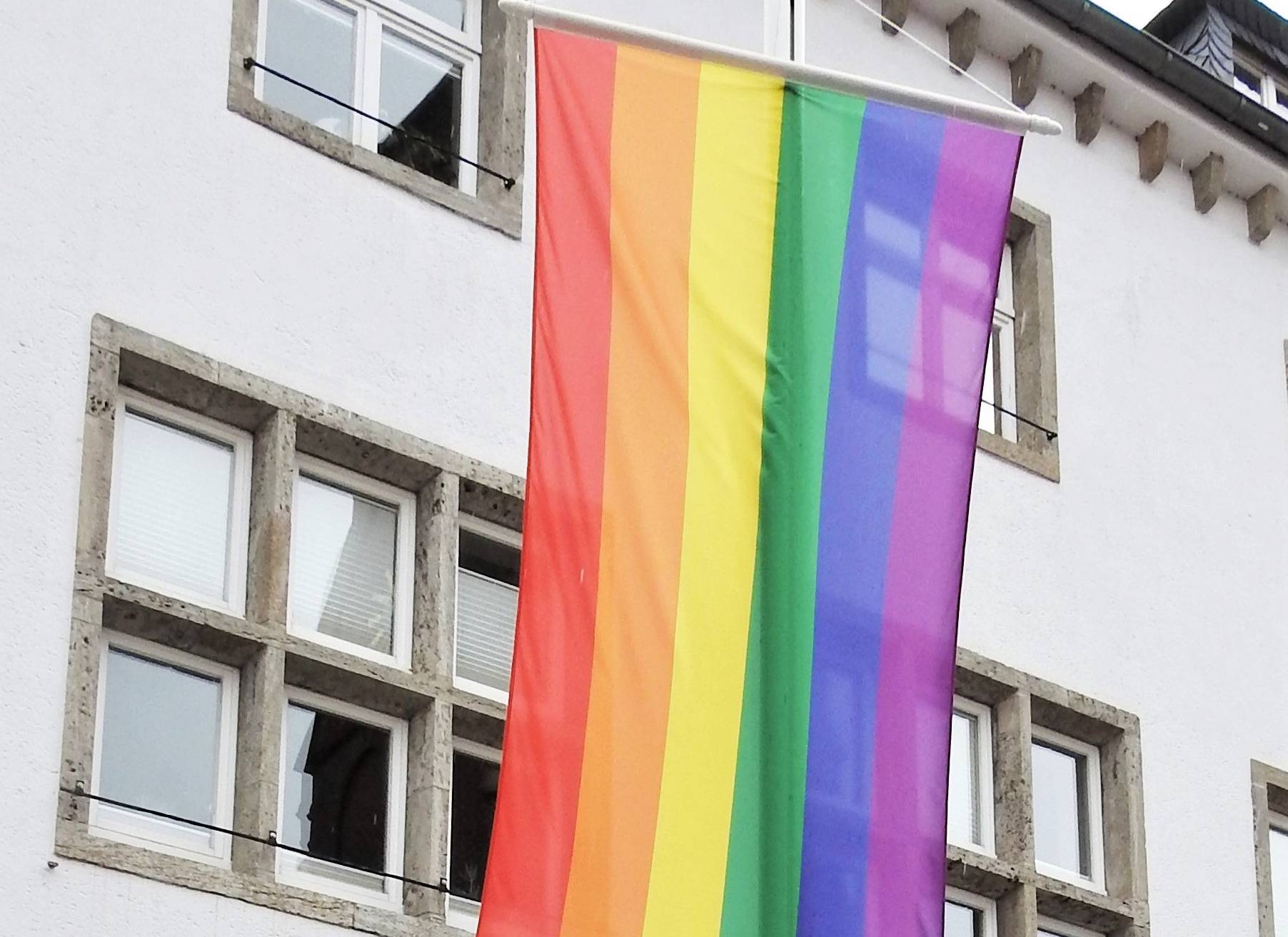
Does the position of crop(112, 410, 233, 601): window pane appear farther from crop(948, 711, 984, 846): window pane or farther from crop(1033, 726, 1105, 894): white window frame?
crop(1033, 726, 1105, 894): white window frame

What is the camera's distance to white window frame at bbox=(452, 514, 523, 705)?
10.5 metres

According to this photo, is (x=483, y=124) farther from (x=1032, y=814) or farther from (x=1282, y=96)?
(x=1282, y=96)

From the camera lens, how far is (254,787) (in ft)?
31.7

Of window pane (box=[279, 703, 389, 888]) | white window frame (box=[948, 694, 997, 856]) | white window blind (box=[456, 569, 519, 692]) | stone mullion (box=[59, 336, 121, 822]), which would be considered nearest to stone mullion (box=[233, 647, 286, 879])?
window pane (box=[279, 703, 389, 888])

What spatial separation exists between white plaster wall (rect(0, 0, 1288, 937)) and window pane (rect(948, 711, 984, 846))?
1.14ft

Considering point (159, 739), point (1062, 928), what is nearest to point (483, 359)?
point (159, 739)

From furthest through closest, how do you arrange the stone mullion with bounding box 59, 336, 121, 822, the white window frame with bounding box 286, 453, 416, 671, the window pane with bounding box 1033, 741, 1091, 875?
the window pane with bounding box 1033, 741, 1091, 875, the white window frame with bounding box 286, 453, 416, 671, the stone mullion with bounding box 59, 336, 121, 822

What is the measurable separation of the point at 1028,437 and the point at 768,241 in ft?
15.0

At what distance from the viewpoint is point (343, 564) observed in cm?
1055

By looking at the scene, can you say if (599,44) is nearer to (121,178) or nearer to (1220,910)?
(121,178)

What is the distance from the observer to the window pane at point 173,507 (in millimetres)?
9969

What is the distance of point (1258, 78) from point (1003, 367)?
16.3 ft

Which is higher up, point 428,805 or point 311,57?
point 311,57

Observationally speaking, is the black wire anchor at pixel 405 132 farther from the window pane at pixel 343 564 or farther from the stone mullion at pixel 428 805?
the stone mullion at pixel 428 805
